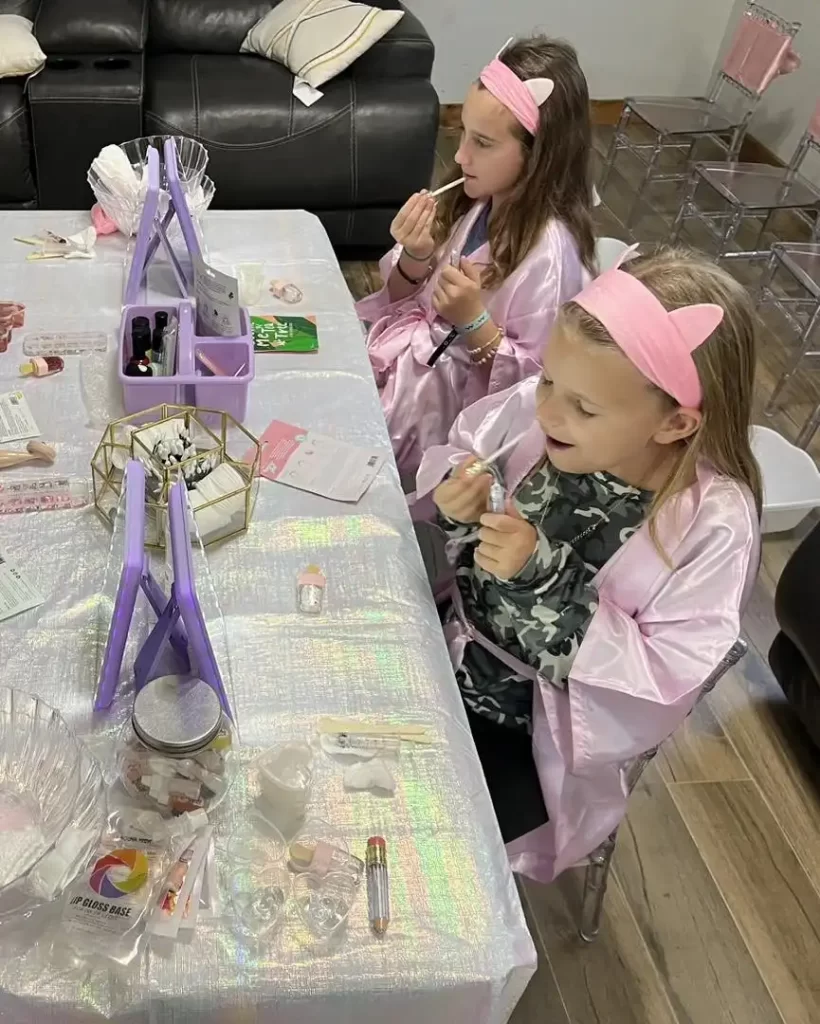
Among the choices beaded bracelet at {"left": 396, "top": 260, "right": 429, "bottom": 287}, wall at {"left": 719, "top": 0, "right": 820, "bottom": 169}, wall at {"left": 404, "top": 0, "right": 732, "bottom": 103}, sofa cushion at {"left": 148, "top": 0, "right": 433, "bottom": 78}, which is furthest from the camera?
wall at {"left": 404, "top": 0, "right": 732, "bottom": 103}

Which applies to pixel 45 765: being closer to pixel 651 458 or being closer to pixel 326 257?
pixel 651 458

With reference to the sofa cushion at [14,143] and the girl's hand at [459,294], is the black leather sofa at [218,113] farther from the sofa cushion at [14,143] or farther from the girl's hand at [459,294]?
the girl's hand at [459,294]

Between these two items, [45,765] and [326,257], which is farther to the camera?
[326,257]

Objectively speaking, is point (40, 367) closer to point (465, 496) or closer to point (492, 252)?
point (465, 496)

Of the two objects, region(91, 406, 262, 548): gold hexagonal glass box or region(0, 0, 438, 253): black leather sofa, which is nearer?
region(91, 406, 262, 548): gold hexagonal glass box

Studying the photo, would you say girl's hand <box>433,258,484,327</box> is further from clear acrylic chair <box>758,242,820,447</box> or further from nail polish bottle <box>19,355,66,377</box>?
clear acrylic chair <box>758,242,820,447</box>

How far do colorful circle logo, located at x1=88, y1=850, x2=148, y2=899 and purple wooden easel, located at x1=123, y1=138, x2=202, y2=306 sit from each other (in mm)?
905

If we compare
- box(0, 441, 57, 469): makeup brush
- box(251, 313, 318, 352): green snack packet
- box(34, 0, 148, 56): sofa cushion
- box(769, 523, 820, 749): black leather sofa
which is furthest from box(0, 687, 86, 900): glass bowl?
box(34, 0, 148, 56): sofa cushion

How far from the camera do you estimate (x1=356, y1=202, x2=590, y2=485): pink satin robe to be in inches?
63.2

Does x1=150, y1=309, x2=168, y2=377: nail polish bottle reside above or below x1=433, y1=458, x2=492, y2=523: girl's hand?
below

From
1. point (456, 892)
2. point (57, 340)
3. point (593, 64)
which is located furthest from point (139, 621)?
point (593, 64)

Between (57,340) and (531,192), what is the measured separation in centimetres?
83

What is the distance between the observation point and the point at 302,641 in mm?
1018

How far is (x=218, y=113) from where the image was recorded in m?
2.77
